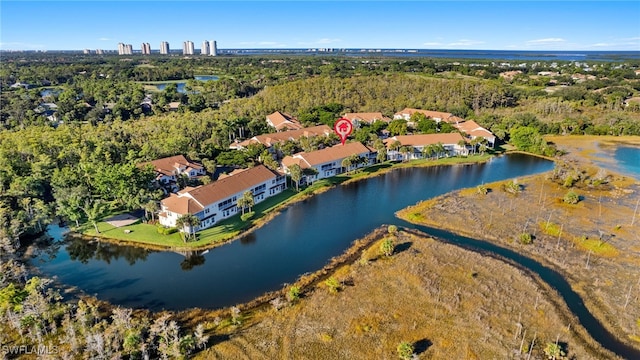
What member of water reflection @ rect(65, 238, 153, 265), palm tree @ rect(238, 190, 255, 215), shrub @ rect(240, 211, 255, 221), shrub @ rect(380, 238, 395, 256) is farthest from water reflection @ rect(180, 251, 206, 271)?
shrub @ rect(380, 238, 395, 256)

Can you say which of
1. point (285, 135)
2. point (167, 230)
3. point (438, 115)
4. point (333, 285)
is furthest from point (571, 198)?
point (167, 230)

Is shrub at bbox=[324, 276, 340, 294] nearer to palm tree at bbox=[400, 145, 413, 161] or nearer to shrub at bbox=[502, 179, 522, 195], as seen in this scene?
shrub at bbox=[502, 179, 522, 195]

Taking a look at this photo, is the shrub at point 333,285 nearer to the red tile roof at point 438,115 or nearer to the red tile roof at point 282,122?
the red tile roof at point 282,122

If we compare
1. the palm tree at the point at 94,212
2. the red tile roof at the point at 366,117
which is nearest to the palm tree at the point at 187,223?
the palm tree at the point at 94,212

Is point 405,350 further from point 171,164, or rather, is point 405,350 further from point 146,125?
point 146,125

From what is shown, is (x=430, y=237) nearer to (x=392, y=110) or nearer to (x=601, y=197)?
(x=601, y=197)

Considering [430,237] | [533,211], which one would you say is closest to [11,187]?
[430,237]
